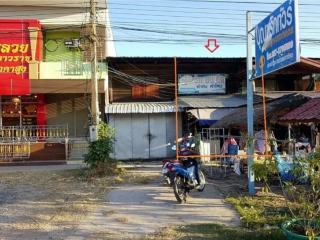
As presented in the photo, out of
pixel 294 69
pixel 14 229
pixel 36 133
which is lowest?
pixel 14 229

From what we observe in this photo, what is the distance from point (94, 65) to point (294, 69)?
22.8 feet

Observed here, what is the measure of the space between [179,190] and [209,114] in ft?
38.2

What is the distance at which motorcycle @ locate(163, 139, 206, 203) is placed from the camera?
10.8 meters

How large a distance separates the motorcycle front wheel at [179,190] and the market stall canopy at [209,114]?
434 inches

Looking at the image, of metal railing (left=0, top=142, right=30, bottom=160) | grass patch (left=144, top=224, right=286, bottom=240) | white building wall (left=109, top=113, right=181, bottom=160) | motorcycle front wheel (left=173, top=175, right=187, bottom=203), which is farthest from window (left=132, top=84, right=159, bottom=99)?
grass patch (left=144, top=224, right=286, bottom=240)

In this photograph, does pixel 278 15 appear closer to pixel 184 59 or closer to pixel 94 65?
pixel 94 65

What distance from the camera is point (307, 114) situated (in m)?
12.4

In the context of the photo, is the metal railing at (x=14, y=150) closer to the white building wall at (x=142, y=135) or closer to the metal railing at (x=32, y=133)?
the metal railing at (x=32, y=133)

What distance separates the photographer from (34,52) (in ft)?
77.4

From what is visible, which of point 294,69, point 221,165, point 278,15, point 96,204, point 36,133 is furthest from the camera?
point 36,133

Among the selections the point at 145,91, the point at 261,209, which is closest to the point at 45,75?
the point at 145,91

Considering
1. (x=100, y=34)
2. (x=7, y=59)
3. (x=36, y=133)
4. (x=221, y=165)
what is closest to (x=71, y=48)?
(x=100, y=34)

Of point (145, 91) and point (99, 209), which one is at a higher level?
point (145, 91)

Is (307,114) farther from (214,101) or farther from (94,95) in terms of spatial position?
(214,101)
